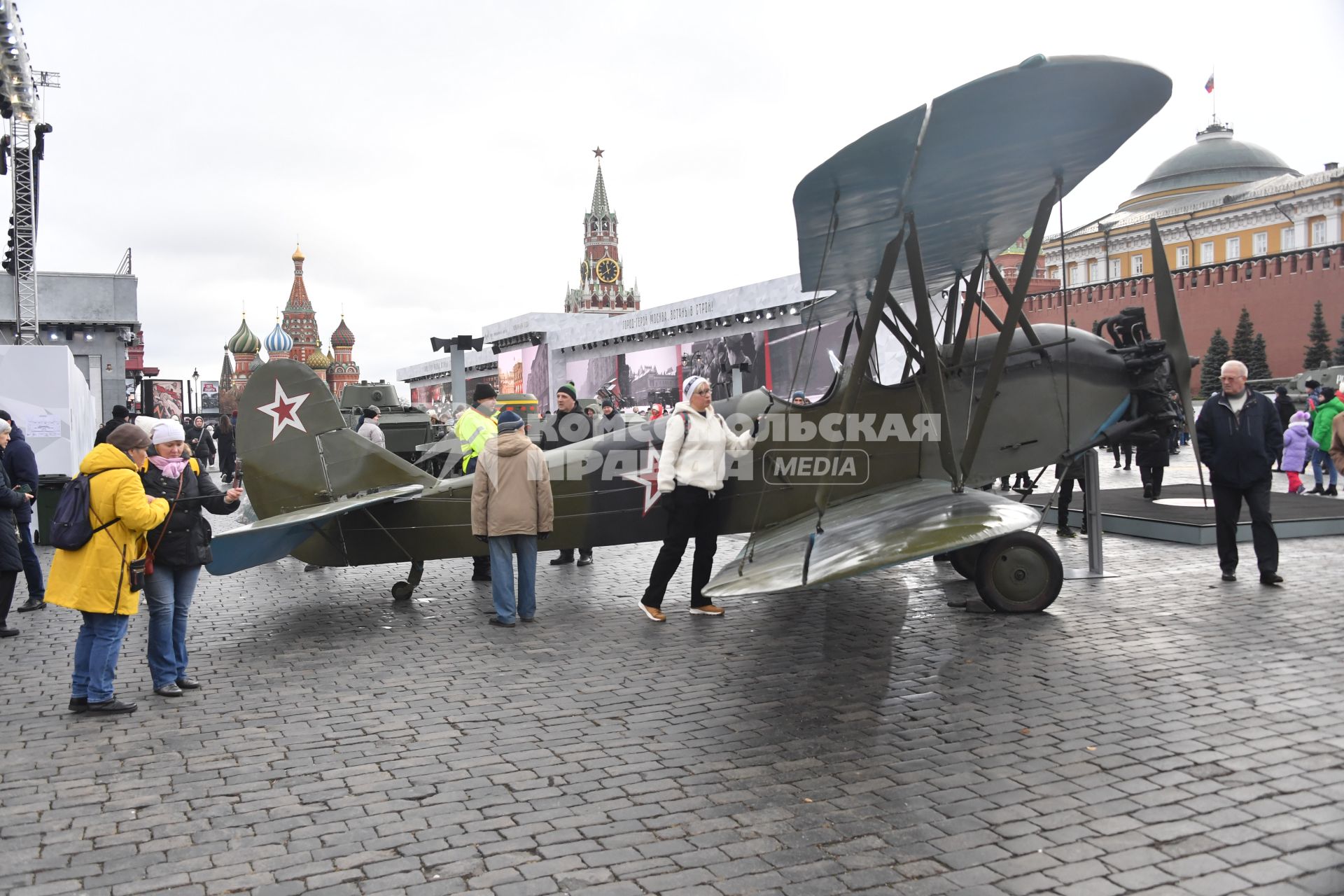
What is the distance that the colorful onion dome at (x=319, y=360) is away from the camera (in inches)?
4437

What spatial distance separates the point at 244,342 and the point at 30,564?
11905cm

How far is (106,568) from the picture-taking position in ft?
15.9

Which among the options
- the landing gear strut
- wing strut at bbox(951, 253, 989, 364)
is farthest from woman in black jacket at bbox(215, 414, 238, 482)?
wing strut at bbox(951, 253, 989, 364)

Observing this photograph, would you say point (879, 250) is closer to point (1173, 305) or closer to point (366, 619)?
point (1173, 305)

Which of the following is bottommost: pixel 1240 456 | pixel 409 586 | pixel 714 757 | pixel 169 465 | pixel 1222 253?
pixel 714 757

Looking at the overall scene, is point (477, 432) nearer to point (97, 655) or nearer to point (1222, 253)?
point (97, 655)

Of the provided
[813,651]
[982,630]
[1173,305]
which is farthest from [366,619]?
[1173,305]

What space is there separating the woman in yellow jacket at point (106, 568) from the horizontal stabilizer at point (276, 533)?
910 mm

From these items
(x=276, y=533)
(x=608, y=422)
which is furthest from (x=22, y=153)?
(x=276, y=533)

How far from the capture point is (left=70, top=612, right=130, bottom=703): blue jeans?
193 inches

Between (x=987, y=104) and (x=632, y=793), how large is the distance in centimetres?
371

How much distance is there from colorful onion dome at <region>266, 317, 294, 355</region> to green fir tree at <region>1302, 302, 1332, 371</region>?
10597cm

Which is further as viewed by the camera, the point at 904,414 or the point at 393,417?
the point at 393,417

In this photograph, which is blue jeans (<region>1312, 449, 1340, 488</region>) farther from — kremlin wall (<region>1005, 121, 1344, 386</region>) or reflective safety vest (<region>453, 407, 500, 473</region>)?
reflective safety vest (<region>453, 407, 500, 473</region>)
